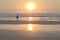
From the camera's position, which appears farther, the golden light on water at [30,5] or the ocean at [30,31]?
the golden light on water at [30,5]

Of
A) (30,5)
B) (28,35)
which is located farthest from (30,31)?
(30,5)

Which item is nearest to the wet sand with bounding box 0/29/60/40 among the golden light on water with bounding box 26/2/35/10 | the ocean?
the ocean

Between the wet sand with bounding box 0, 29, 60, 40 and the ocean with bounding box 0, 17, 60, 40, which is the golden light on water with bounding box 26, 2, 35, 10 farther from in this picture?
the wet sand with bounding box 0, 29, 60, 40

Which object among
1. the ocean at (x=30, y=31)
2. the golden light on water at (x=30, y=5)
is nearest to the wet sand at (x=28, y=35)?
the ocean at (x=30, y=31)

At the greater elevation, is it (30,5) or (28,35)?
(30,5)

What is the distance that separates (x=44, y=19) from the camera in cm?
140

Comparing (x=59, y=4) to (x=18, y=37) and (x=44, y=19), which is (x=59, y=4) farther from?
(x=18, y=37)

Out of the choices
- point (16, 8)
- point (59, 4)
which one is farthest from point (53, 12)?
point (16, 8)

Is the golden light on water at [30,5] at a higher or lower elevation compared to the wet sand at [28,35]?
Result: higher

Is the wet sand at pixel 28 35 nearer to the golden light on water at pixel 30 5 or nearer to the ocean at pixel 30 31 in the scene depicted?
the ocean at pixel 30 31

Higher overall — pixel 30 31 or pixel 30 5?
pixel 30 5

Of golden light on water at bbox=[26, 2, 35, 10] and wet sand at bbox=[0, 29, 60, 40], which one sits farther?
golden light on water at bbox=[26, 2, 35, 10]

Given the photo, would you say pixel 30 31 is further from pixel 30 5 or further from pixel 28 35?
pixel 30 5

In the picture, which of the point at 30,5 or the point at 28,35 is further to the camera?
the point at 30,5
